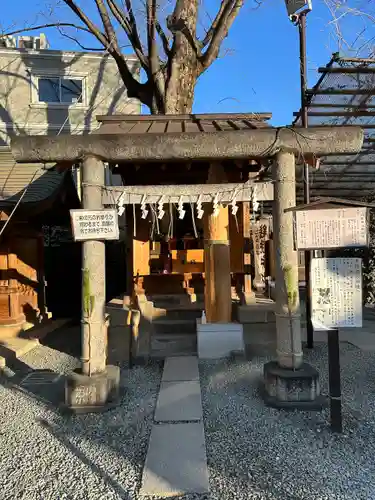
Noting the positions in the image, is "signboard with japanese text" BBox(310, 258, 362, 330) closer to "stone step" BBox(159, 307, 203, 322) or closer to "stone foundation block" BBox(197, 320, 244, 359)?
"stone foundation block" BBox(197, 320, 244, 359)

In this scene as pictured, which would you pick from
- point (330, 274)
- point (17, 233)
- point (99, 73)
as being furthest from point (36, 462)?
point (99, 73)

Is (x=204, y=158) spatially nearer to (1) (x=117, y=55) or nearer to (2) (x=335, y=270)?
(2) (x=335, y=270)

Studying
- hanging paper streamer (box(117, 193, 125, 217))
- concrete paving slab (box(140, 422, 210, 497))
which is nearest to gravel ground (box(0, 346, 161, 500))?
concrete paving slab (box(140, 422, 210, 497))

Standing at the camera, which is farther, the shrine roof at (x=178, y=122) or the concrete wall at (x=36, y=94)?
the concrete wall at (x=36, y=94)

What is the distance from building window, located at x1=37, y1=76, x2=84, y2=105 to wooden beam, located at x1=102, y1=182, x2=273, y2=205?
41.5 feet

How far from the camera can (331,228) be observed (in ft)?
13.9

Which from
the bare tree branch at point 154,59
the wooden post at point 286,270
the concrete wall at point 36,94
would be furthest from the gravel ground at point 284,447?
the concrete wall at point 36,94

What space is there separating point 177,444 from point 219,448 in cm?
40

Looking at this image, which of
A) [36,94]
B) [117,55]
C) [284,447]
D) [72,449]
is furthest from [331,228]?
[36,94]

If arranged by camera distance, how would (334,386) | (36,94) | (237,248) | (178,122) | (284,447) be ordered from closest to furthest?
(284,447) → (334,386) → (178,122) → (237,248) → (36,94)

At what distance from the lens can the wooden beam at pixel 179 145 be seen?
451 centimetres

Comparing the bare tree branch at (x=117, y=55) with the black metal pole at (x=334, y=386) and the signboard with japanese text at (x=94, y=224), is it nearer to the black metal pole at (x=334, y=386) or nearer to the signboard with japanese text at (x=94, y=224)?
the signboard with japanese text at (x=94, y=224)

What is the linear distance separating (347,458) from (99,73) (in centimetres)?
1635

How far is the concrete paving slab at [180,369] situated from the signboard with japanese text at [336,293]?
2.16m
